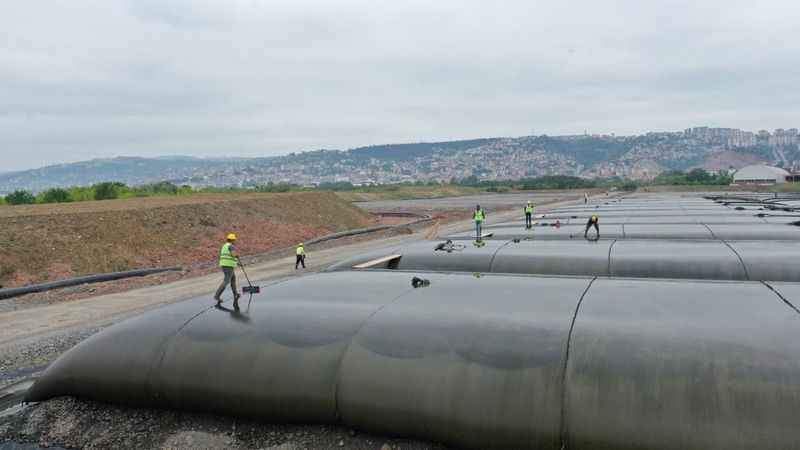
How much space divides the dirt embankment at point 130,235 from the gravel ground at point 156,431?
24.2 meters

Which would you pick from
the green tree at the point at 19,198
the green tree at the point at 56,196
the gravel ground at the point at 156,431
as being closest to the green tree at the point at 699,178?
the green tree at the point at 56,196

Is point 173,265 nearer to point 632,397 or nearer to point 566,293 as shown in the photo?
point 566,293

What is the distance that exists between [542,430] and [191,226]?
150ft

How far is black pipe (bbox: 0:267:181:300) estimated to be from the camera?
29078mm

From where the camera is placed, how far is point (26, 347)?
19.1 metres

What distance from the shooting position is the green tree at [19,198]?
63344 millimetres

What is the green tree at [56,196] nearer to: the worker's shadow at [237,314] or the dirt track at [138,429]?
the dirt track at [138,429]

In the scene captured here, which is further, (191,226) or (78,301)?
(191,226)

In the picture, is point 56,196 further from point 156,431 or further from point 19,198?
point 156,431

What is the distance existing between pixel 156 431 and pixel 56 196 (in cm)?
7075

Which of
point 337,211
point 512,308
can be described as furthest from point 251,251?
point 512,308

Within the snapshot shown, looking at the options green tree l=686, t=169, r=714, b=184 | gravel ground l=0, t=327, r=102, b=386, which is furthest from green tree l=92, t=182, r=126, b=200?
green tree l=686, t=169, r=714, b=184

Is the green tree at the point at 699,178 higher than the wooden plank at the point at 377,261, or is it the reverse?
the wooden plank at the point at 377,261

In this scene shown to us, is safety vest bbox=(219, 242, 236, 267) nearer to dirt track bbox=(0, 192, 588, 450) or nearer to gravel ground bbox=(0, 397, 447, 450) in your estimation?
dirt track bbox=(0, 192, 588, 450)
